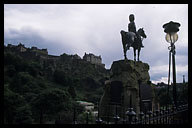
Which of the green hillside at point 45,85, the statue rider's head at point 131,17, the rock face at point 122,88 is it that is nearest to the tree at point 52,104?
the green hillside at point 45,85

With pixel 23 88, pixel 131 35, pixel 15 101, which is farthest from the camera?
pixel 23 88

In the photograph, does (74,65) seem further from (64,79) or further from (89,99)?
(89,99)

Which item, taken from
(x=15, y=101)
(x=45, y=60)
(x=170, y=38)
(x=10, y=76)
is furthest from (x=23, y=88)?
(x=170, y=38)

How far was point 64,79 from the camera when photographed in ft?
221

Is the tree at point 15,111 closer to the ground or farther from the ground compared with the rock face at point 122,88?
closer to the ground

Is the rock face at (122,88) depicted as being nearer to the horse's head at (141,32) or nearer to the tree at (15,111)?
the horse's head at (141,32)

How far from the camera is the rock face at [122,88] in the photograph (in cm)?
836

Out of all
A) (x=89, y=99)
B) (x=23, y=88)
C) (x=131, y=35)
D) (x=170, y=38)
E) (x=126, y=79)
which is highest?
(x=131, y=35)

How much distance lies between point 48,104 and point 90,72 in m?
47.7

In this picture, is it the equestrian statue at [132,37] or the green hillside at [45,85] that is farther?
the green hillside at [45,85]

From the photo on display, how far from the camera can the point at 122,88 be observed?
849cm

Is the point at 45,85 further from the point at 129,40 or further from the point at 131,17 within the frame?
the point at 129,40

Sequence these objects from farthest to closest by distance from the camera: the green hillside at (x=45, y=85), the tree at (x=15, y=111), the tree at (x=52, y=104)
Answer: the tree at (x=52, y=104)
the green hillside at (x=45, y=85)
the tree at (x=15, y=111)

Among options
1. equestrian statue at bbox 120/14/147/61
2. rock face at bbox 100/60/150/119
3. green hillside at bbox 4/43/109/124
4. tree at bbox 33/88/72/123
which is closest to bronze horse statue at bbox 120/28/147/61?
equestrian statue at bbox 120/14/147/61
